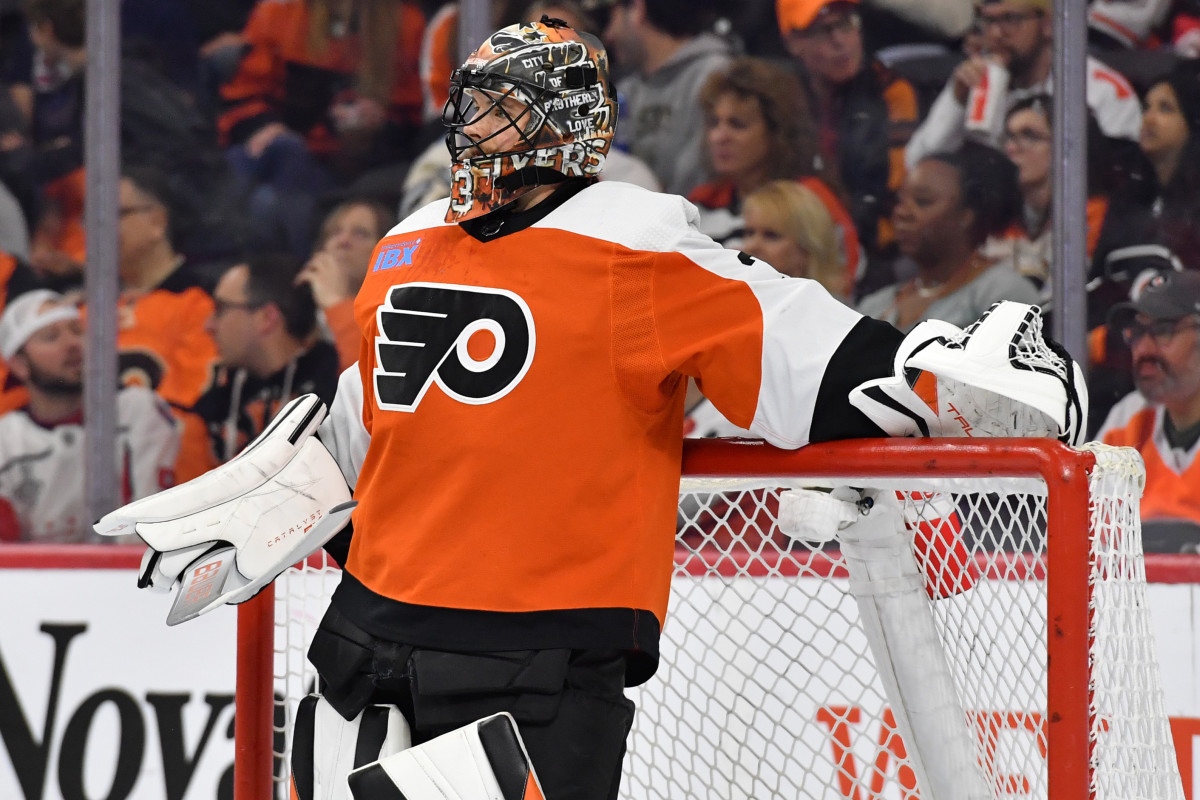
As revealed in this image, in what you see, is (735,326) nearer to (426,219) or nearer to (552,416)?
(552,416)

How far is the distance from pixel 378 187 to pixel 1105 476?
2.61m

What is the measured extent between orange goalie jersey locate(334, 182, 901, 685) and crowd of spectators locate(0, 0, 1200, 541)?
1986 mm

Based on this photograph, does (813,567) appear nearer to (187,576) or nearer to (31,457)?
(187,576)

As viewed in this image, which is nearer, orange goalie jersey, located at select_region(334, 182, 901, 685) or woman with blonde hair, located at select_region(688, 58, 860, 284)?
orange goalie jersey, located at select_region(334, 182, 901, 685)

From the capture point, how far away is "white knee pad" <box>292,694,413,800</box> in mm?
1438

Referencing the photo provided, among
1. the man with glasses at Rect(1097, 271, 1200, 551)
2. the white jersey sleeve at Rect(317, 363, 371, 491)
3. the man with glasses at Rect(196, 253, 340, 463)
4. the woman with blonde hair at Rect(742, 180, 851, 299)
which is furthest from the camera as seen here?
the man with glasses at Rect(196, 253, 340, 463)

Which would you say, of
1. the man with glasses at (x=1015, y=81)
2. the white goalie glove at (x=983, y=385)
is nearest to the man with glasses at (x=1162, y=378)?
the man with glasses at (x=1015, y=81)

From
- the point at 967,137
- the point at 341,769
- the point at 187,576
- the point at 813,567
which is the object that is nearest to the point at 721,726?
the point at 813,567

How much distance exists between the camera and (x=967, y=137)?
3.41 m

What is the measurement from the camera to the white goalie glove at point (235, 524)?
150 cm

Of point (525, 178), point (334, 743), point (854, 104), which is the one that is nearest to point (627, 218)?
point (525, 178)

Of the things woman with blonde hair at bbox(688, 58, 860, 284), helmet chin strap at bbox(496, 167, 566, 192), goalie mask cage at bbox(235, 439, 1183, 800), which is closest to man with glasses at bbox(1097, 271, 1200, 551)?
woman with blonde hair at bbox(688, 58, 860, 284)

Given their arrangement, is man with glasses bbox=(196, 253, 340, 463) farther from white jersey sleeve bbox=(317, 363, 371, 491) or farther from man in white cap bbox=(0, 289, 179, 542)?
white jersey sleeve bbox=(317, 363, 371, 491)

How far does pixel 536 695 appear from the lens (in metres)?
1.38
